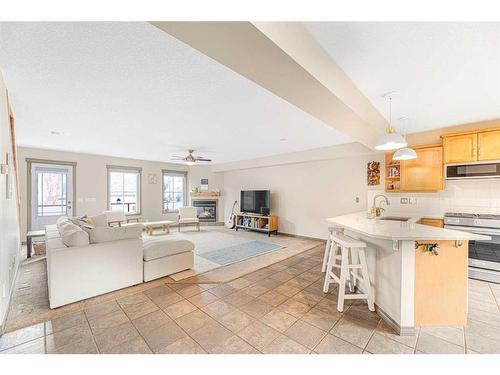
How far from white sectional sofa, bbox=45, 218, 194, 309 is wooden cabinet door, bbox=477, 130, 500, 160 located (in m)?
4.78

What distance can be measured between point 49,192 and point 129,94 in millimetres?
5107

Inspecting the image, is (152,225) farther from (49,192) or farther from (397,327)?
(397,327)

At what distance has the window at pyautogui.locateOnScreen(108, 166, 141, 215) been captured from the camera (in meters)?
6.50

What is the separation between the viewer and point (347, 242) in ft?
7.63

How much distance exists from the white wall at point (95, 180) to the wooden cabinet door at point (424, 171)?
22.2 feet

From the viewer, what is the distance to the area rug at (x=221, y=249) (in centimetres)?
354

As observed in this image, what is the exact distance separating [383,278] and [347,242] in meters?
0.47

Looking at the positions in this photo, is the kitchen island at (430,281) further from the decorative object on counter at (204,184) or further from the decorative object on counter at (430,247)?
the decorative object on counter at (204,184)

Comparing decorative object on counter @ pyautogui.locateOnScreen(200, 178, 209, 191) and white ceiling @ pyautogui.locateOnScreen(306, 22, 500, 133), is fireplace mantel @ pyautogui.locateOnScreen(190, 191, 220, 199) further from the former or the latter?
white ceiling @ pyautogui.locateOnScreen(306, 22, 500, 133)

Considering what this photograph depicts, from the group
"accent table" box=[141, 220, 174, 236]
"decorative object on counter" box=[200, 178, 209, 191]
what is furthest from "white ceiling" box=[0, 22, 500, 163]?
"decorative object on counter" box=[200, 178, 209, 191]

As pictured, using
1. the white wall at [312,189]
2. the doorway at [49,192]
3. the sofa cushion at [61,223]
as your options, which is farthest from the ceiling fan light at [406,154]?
the doorway at [49,192]

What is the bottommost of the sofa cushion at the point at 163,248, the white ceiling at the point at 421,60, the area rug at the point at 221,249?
the area rug at the point at 221,249

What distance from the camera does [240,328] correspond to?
1.94 metres

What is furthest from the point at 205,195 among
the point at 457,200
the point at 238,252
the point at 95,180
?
the point at 457,200
